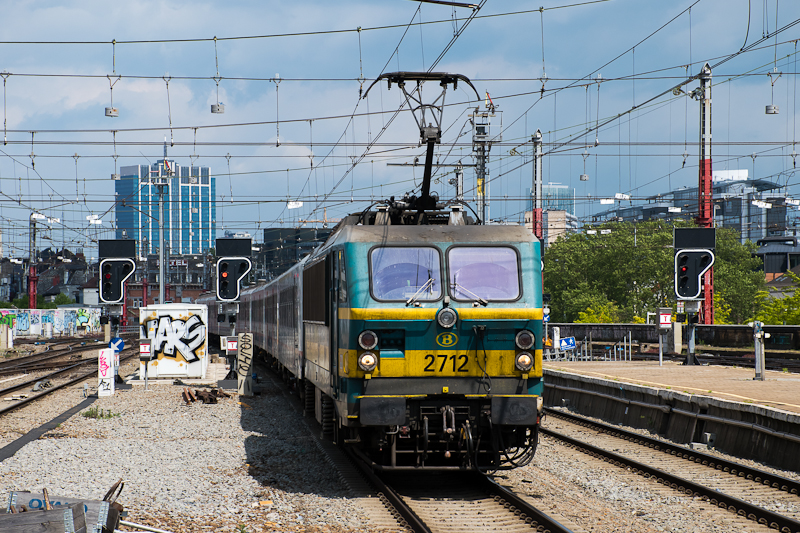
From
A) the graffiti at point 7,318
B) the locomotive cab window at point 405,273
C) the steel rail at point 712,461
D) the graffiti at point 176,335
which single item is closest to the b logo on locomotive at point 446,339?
the locomotive cab window at point 405,273

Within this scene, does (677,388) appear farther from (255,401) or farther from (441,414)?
(255,401)

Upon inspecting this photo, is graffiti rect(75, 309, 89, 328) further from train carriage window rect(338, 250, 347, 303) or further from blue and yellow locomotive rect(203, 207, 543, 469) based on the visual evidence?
blue and yellow locomotive rect(203, 207, 543, 469)

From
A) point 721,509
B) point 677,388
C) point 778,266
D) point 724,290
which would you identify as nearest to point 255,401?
point 677,388

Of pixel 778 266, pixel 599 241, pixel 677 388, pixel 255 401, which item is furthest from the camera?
pixel 778 266

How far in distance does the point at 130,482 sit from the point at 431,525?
13.2 ft

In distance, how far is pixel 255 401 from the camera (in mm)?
19984

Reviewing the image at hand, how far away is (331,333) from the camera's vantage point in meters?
10.8

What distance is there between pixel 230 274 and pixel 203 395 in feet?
12.9

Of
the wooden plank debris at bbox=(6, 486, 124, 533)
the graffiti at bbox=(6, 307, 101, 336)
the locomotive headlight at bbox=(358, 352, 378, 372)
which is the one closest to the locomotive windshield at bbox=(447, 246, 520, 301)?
the locomotive headlight at bbox=(358, 352, 378, 372)

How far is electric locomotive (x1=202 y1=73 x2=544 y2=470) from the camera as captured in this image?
30.7 feet

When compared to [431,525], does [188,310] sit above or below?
above

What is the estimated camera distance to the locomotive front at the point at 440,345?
935 cm

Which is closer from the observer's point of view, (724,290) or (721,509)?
(721,509)

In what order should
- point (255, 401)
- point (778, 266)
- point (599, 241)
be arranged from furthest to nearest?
point (778, 266) → point (599, 241) → point (255, 401)
